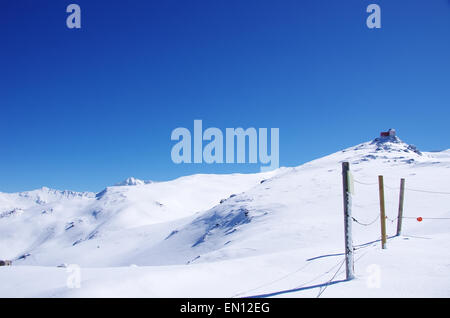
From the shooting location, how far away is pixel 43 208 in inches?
6078

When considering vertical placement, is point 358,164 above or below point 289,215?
above

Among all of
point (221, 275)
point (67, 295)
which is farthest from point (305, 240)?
point (67, 295)

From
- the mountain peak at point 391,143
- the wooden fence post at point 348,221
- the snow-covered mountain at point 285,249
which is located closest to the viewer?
the snow-covered mountain at point 285,249

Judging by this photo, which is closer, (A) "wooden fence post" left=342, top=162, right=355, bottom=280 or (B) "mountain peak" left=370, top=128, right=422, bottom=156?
(A) "wooden fence post" left=342, top=162, right=355, bottom=280

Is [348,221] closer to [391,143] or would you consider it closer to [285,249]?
[285,249]

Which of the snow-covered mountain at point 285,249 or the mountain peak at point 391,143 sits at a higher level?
the mountain peak at point 391,143

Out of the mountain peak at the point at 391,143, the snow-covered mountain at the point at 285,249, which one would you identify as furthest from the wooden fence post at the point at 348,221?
the mountain peak at the point at 391,143

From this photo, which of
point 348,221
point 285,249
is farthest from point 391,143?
point 348,221

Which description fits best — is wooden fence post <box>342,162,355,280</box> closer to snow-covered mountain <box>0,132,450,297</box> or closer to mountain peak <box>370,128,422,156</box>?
snow-covered mountain <box>0,132,450,297</box>

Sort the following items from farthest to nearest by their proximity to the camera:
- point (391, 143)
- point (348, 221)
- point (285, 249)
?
point (391, 143), point (285, 249), point (348, 221)

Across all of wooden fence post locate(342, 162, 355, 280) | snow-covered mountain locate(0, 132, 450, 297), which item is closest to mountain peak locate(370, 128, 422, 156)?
snow-covered mountain locate(0, 132, 450, 297)

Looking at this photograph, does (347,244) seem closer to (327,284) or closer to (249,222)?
(327,284)

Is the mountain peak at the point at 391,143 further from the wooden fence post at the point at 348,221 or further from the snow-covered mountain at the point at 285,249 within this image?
the wooden fence post at the point at 348,221
